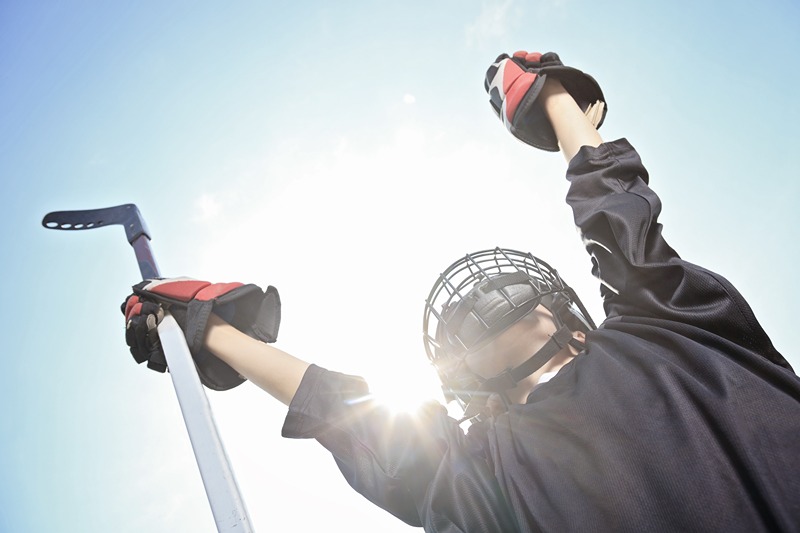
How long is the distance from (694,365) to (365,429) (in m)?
1.46

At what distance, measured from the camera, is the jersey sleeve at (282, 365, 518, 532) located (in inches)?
72.9

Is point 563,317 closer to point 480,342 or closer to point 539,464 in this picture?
point 480,342

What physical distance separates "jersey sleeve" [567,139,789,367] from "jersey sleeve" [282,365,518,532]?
104 centimetres

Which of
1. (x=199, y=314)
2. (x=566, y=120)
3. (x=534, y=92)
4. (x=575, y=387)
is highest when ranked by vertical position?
(x=534, y=92)

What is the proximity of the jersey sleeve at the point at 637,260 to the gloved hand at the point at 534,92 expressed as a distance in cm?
56

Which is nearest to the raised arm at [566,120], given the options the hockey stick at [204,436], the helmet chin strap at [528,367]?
the helmet chin strap at [528,367]

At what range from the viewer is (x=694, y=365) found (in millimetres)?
1725

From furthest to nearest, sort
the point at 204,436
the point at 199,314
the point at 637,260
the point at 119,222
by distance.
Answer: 1. the point at 119,222
2. the point at 199,314
3. the point at 204,436
4. the point at 637,260

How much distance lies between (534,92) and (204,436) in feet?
8.44

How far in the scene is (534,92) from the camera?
2547 mm

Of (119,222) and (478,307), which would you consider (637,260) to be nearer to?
(478,307)

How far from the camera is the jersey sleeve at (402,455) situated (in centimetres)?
185

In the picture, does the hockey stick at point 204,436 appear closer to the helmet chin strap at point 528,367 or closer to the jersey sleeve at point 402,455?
the jersey sleeve at point 402,455

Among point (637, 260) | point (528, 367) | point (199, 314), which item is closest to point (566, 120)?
point (637, 260)
